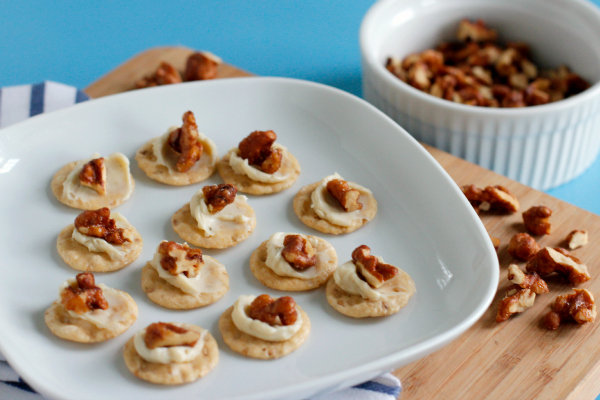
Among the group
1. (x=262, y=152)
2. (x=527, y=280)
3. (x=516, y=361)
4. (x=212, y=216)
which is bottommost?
(x=516, y=361)

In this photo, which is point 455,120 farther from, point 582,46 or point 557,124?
point 582,46

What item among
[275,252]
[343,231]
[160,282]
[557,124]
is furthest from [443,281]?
[557,124]

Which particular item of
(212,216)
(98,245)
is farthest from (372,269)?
(98,245)

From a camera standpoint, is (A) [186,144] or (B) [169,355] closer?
(B) [169,355]

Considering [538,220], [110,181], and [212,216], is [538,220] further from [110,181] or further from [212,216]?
[110,181]

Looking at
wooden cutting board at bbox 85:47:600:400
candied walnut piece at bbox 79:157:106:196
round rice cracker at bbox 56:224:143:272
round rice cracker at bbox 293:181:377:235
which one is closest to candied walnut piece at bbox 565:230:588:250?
wooden cutting board at bbox 85:47:600:400

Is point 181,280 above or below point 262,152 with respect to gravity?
below

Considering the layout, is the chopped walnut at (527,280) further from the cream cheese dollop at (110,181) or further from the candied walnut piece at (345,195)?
the cream cheese dollop at (110,181)
